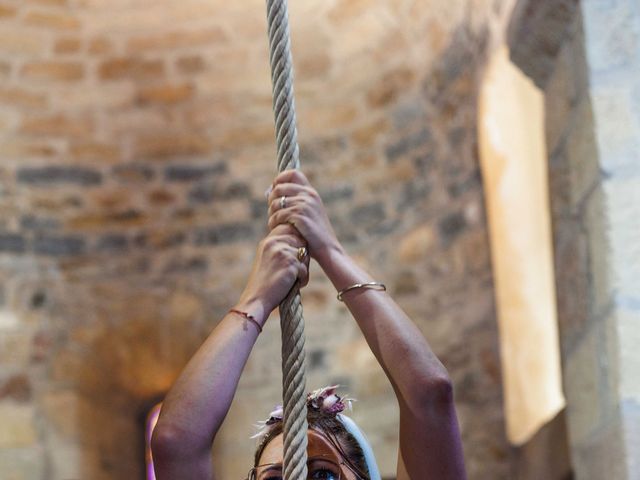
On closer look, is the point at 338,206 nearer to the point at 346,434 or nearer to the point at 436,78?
the point at 436,78

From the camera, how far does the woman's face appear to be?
5.18 ft

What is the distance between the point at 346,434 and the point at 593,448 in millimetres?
815

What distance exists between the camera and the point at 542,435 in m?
3.23

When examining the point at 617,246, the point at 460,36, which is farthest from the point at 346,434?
the point at 460,36

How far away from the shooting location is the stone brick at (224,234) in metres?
4.58

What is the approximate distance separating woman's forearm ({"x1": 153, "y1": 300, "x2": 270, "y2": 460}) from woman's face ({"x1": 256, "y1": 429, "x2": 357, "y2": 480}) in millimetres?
125

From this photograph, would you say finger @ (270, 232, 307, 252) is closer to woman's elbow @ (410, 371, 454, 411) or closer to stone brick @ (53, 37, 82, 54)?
woman's elbow @ (410, 371, 454, 411)

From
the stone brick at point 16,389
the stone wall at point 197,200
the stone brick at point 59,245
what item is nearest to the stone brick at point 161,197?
the stone wall at point 197,200

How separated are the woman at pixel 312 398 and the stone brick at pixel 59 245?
302cm

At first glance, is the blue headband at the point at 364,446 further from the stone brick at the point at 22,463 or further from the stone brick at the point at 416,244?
the stone brick at the point at 22,463

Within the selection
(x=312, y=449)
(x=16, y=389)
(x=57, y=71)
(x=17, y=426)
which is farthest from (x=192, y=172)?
(x=312, y=449)

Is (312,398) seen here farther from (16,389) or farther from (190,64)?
(190,64)

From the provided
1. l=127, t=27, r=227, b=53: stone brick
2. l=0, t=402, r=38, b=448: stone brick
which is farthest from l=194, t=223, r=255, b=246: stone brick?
l=0, t=402, r=38, b=448: stone brick

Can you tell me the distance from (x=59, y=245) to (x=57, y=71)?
2.61ft
